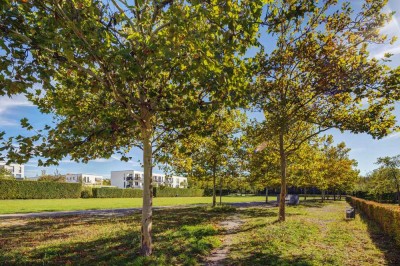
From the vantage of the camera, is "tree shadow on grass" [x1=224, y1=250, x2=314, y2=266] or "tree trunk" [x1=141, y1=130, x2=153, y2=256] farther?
"tree trunk" [x1=141, y1=130, x2=153, y2=256]

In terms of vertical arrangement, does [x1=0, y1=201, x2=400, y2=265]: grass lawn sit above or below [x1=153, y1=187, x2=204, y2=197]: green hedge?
above

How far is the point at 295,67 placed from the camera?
49.3ft

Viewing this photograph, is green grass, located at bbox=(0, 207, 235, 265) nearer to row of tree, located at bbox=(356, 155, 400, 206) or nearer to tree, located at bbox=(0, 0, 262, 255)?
tree, located at bbox=(0, 0, 262, 255)

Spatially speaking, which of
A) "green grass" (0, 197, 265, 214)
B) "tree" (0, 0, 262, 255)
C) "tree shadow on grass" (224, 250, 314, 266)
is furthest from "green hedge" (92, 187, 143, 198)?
"tree shadow on grass" (224, 250, 314, 266)

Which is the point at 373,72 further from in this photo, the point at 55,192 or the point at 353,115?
the point at 55,192

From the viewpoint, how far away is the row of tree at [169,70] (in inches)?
232

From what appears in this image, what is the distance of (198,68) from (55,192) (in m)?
46.2

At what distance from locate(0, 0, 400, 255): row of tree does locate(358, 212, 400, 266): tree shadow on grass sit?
4873mm

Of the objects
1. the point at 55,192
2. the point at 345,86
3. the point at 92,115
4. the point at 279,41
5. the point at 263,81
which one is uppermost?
the point at 279,41

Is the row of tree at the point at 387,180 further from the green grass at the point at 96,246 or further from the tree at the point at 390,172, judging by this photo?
the green grass at the point at 96,246

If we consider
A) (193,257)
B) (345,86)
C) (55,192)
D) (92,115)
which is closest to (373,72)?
(345,86)

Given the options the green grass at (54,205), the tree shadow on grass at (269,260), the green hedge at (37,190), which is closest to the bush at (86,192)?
the green hedge at (37,190)

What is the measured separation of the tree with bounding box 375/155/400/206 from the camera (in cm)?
4466

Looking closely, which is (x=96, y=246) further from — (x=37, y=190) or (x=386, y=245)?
(x=37, y=190)
